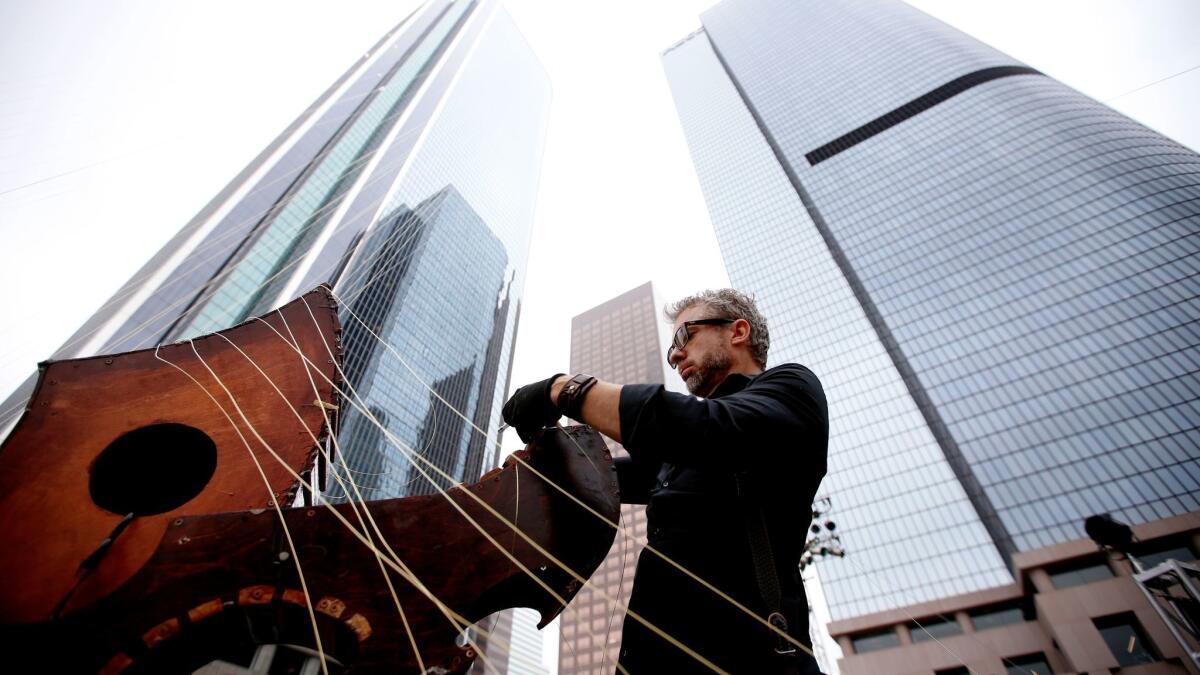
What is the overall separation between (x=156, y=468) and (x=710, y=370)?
7.94 feet

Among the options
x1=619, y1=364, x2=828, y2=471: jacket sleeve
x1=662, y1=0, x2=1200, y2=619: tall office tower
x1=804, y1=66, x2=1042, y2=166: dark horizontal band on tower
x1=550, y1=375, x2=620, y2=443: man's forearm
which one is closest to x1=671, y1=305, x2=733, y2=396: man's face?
x1=619, y1=364, x2=828, y2=471: jacket sleeve

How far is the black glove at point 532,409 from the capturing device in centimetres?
156

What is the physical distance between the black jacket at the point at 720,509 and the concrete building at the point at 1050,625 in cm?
2949

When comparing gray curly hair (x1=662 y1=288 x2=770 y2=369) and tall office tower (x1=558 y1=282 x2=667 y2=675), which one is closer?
gray curly hair (x1=662 y1=288 x2=770 y2=369)

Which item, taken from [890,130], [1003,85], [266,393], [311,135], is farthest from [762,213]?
[266,393]

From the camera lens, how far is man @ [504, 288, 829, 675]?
51.4 inches

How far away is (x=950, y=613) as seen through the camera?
114 ft

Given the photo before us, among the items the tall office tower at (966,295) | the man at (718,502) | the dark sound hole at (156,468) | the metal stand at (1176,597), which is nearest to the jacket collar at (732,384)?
the man at (718,502)

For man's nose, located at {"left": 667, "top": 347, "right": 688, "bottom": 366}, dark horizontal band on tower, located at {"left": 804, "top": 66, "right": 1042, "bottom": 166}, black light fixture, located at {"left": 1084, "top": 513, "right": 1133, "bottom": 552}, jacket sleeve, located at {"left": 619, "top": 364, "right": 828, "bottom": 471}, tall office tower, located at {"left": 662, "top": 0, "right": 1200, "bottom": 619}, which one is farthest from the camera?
dark horizontal band on tower, located at {"left": 804, "top": 66, "right": 1042, "bottom": 166}

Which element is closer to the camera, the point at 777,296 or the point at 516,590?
the point at 516,590

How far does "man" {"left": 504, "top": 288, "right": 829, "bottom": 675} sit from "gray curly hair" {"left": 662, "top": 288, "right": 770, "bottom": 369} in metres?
0.44

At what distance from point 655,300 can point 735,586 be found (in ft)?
356

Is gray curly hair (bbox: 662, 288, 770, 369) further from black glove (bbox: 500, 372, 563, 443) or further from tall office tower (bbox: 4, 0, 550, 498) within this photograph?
tall office tower (bbox: 4, 0, 550, 498)

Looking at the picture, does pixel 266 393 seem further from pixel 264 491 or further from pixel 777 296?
pixel 777 296
